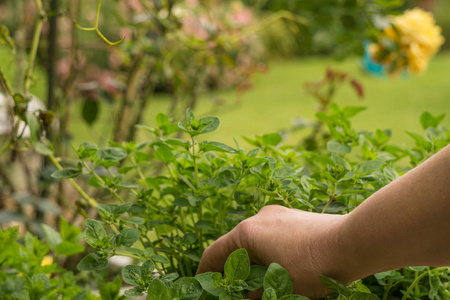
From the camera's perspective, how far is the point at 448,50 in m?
10.7

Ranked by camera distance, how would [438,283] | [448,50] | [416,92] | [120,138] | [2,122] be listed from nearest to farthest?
[438,283] → [120,138] → [2,122] → [416,92] → [448,50]

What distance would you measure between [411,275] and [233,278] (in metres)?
0.28

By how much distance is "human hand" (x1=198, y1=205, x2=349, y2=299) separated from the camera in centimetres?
55

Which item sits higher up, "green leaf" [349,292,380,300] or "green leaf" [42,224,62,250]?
"green leaf" [349,292,380,300]

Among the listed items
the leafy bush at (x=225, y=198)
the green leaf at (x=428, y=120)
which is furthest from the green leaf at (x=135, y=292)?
the green leaf at (x=428, y=120)

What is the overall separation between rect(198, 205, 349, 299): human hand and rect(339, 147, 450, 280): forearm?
19 mm

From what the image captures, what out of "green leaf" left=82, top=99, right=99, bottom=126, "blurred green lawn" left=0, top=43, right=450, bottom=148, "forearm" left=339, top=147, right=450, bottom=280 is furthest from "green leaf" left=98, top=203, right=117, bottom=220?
"blurred green lawn" left=0, top=43, right=450, bottom=148

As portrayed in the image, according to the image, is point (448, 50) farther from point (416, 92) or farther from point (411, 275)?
point (411, 275)

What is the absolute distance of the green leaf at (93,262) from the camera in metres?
0.61

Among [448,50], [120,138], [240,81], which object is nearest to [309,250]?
[120,138]

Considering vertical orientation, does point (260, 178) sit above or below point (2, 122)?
above

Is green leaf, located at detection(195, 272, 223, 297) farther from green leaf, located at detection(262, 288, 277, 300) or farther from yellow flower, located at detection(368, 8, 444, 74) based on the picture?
yellow flower, located at detection(368, 8, 444, 74)

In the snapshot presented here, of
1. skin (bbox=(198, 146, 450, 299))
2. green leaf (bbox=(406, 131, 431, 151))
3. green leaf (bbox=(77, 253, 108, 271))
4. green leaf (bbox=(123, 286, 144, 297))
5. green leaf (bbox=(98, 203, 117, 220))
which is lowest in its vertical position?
green leaf (bbox=(123, 286, 144, 297))

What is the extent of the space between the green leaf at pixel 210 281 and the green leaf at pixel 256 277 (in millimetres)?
38
